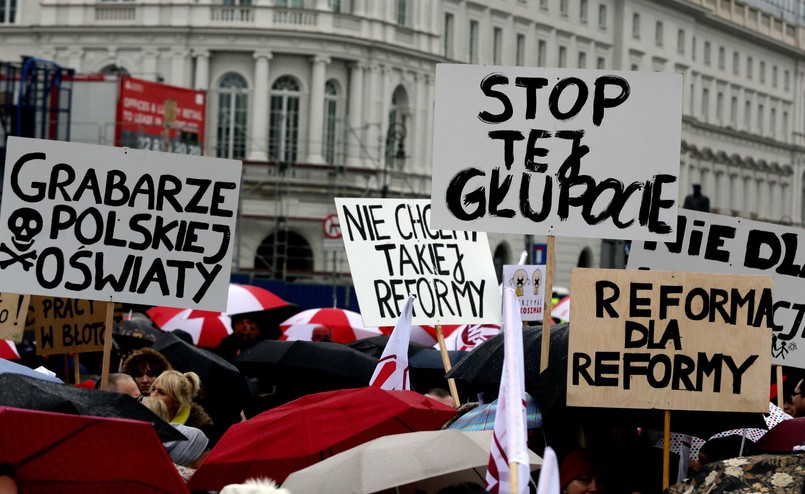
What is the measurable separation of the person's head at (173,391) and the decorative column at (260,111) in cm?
4115

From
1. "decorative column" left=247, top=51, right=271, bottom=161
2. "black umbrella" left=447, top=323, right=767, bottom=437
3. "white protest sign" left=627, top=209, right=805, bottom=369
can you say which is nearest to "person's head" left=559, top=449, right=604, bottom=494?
"black umbrella" left=447, top=323, right=767, bottom=437

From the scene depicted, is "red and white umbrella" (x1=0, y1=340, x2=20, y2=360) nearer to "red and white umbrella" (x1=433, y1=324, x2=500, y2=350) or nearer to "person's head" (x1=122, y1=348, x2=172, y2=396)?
"person's head" (x1=122, y1=348, x2=172, y2=396)

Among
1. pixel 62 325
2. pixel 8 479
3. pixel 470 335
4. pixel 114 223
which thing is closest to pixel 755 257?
pixel 114 223

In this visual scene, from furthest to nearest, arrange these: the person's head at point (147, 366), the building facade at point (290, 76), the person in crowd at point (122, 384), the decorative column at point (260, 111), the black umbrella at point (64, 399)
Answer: the decorative column at point (260, 111), the building facade at point (290, 76), the person's head at point (147, 366), the person in crowd at point (122, 384), the black umbrella at point (64, 399)

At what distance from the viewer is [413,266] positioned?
35.2 feet

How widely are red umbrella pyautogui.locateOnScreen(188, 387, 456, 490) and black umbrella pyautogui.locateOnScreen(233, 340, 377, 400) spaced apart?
373cm

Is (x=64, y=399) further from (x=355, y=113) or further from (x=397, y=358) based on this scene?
(x=355, y=113)

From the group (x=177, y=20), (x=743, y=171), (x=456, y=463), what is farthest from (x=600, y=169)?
(x=743, y=171)

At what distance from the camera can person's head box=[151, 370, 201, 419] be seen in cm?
899

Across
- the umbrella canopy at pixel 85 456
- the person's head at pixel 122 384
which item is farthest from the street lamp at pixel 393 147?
the umbrella canopy at pixel 85 456

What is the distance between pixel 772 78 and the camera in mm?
87500

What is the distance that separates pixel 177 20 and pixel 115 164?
42.1 metres

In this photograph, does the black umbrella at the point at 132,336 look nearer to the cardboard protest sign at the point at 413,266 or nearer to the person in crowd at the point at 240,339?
the person in crowd at the point at 240,339

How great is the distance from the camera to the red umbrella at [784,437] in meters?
7.47
